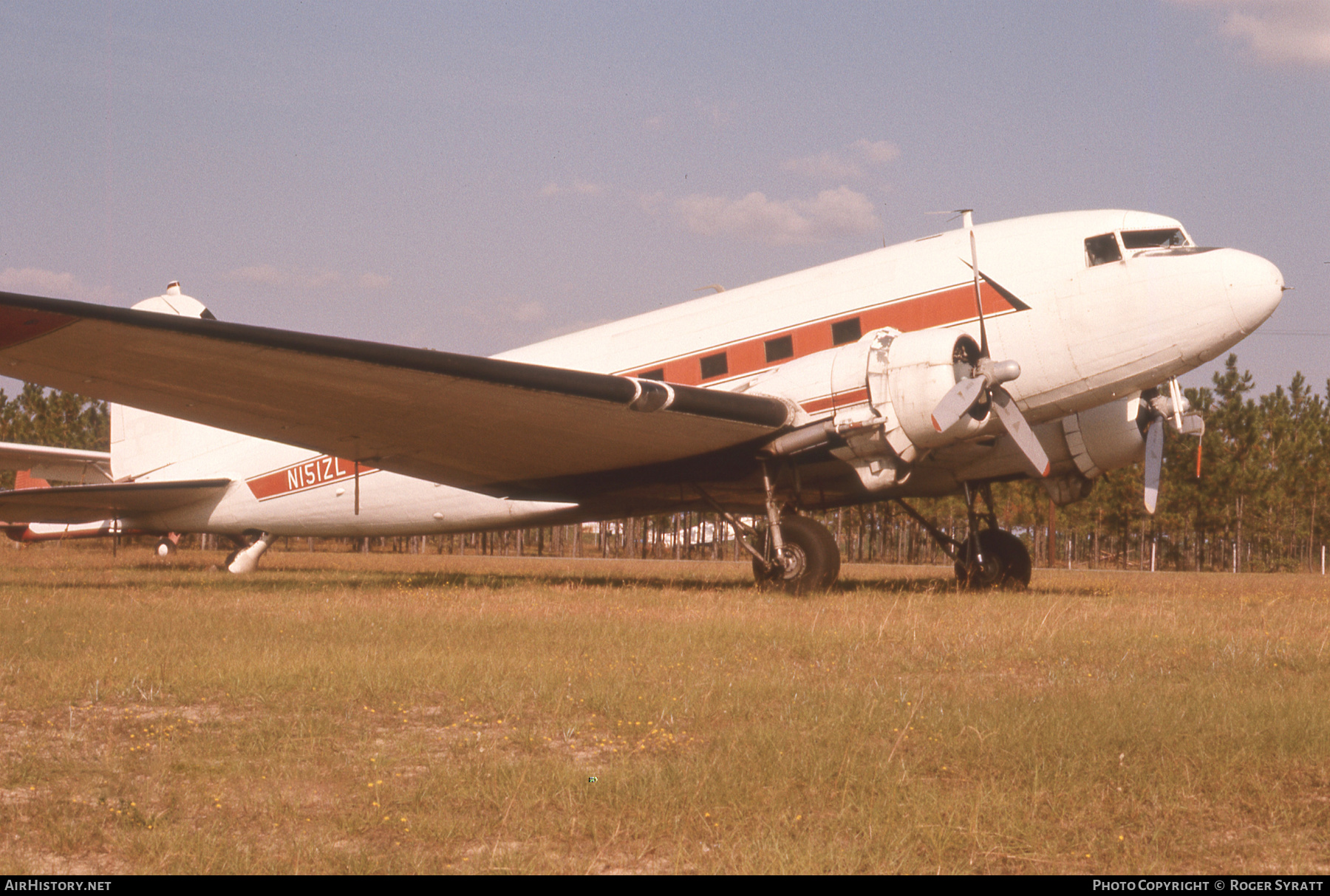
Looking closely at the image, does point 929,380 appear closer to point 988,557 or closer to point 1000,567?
point 988,557

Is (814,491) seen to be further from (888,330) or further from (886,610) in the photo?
(886,610)

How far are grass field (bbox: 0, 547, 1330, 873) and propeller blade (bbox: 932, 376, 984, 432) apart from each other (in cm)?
292

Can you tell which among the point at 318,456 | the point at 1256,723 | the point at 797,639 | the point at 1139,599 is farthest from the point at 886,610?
the point at 318,456

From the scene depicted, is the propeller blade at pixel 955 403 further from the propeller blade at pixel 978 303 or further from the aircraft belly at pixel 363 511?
the aircraft belly at pixel 363 511

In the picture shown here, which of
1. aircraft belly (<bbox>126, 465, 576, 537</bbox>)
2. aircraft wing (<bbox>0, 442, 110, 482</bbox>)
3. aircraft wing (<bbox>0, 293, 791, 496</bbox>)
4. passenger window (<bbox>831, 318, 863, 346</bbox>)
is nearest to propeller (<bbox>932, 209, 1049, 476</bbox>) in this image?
passenger window (<bbox>831, 318, 863, 346</bbox>)

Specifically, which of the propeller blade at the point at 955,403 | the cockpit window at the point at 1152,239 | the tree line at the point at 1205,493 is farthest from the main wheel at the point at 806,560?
the tree line at the point at 1205,493

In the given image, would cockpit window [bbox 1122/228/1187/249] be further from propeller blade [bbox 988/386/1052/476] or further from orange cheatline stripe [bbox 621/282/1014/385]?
propeller blade [bbox 988/386/1052/476]

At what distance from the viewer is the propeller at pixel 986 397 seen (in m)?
12.1

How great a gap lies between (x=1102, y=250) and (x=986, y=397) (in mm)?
2537

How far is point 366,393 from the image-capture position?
1241cm

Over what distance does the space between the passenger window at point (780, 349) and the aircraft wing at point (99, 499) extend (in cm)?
1170

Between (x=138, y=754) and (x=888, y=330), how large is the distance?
10.4 meters

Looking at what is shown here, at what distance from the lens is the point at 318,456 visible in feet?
63.2

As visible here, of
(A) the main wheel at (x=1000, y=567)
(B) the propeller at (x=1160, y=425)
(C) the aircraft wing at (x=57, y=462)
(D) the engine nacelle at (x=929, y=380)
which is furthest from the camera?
(C) the aircraft wing at (x=57, y=462)
